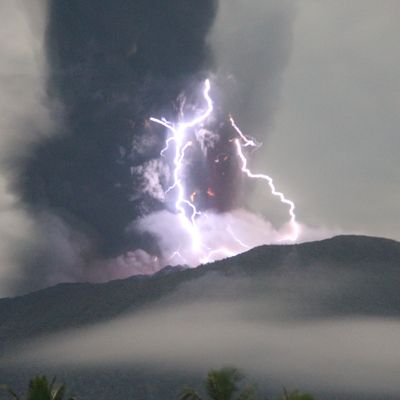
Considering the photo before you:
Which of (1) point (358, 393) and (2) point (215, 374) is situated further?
(1) point (358, 393)

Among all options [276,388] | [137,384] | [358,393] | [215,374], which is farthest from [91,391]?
[215,374]

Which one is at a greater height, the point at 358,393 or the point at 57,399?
the point at 358,393

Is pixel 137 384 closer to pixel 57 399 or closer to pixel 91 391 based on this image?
pixel 91 391

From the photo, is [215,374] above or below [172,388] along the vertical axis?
below

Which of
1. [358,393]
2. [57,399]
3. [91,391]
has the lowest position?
[57,399]

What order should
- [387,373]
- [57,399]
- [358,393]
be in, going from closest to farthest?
1. [57,399]
2. [358,393]
3. [387,373]

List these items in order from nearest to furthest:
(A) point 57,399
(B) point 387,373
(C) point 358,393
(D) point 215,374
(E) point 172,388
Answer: (A) point 57,399 → (D) point 215,374 → (C) point 358,393 → (E) point 172,388 → (B) point 387,373

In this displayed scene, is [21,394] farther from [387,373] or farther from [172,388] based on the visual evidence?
[387,373]

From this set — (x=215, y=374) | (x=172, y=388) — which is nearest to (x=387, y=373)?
(x=172, y=388)

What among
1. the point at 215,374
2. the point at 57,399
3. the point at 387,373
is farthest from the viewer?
the point at 387,373
